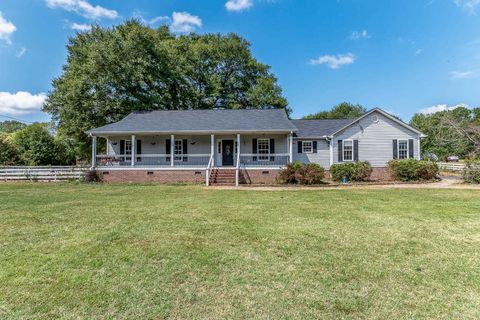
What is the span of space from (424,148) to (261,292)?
55.4 meters

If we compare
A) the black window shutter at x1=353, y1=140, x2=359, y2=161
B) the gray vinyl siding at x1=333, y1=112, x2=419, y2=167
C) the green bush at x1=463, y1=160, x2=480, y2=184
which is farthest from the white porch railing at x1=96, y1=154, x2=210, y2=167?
the green bush at x1=463, y1=160, x2=480, y2=184

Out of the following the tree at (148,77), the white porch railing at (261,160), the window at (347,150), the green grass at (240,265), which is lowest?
the green grass at (240,265)

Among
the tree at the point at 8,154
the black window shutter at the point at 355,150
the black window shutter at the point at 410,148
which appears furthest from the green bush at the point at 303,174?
the tree at the point at 8,154

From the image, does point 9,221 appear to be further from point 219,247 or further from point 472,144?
point 472,144

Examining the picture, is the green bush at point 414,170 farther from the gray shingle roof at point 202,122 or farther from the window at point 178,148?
the window at point 178,148

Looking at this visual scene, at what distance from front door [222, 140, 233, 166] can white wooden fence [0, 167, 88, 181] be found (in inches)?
373

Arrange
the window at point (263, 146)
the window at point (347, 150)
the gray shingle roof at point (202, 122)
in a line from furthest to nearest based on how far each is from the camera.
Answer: the window at point (263, 146) < the window at point (347, 150) < the gray shingle roof at point (202, 122)

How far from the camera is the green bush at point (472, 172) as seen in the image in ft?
52.1

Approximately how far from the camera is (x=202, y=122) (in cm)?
2055

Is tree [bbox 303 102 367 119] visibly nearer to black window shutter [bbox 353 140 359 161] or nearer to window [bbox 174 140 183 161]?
black window shutter [bbox 353 140 359 161]

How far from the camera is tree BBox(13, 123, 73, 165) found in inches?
1122

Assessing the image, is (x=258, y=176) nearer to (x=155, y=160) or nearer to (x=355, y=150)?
(x=355, y=150)

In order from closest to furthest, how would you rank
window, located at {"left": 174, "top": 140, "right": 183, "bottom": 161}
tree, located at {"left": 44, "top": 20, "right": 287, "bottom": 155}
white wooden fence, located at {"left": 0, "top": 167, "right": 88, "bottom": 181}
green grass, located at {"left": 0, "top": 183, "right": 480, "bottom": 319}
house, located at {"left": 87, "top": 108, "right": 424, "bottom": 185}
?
green grass, located at {"left": 0, "top": 183, "right": 480, "bottom": 319} → house, located at {"left": 87, "top": 108, "right": 424, "bottom": 185} → white wooden fence, located at {"left": 0, "top": 167, "right": 88, "bottom": 181} → window, located at {"left": 174, "top": 140, "right": 183, "bottom": 161} → tree, located at {"left": 44, "top": 20, "right": 287, "bottom": 155}

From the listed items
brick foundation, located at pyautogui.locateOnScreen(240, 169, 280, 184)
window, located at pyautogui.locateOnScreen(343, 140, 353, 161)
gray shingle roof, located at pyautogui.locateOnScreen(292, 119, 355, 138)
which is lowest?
brick foundation, located at pyautogui.locateOnScreen(240, 169, 280, 184)
